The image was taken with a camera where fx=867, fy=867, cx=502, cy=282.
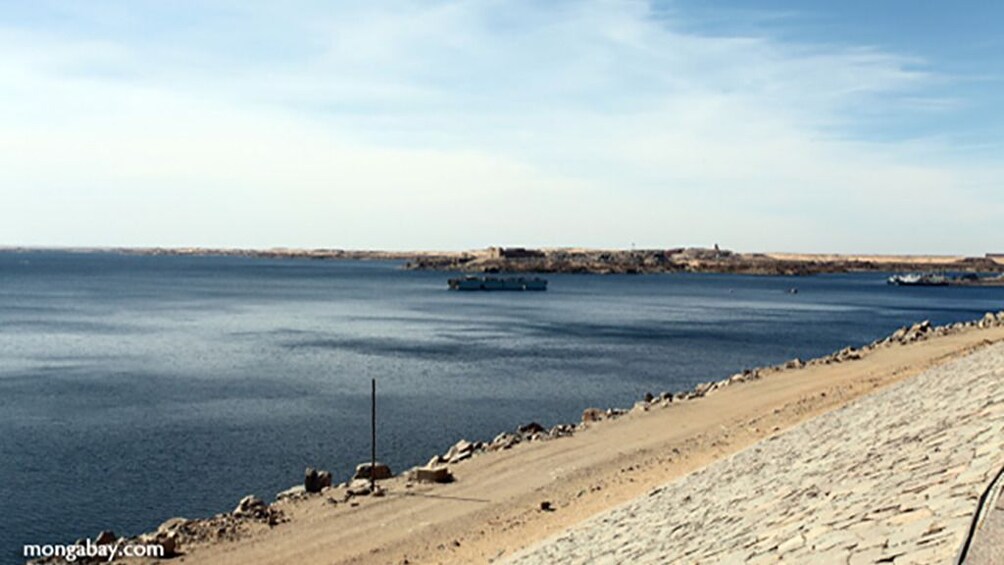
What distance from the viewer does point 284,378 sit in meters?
47.1

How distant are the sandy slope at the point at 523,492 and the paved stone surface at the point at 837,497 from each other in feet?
7.03

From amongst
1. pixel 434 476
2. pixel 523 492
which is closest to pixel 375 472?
pixel 434 476

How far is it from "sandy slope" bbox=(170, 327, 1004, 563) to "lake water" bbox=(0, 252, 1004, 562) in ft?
16.8

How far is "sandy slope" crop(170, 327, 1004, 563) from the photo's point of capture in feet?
57.7

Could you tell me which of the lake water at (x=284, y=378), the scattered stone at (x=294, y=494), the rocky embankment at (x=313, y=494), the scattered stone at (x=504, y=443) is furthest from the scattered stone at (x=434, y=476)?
the lake water at (x=284, y=378)

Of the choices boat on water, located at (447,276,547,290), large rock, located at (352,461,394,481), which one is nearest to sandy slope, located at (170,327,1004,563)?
large rock, located at (352,461,394,481)

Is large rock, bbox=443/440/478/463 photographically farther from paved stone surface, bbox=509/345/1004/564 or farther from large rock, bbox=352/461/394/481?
paved stone surface, bbox=509/345/1004/564

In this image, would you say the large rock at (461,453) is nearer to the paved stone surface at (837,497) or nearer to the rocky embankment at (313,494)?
the rocky embankment at (313,494)

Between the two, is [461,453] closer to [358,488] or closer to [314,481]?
[358,488]

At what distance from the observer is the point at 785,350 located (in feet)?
209

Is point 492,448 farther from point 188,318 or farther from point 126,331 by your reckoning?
point 188,318

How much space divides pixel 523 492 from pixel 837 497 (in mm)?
10964

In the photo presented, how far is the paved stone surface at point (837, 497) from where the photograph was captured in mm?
8555

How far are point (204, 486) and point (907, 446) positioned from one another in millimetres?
19596
